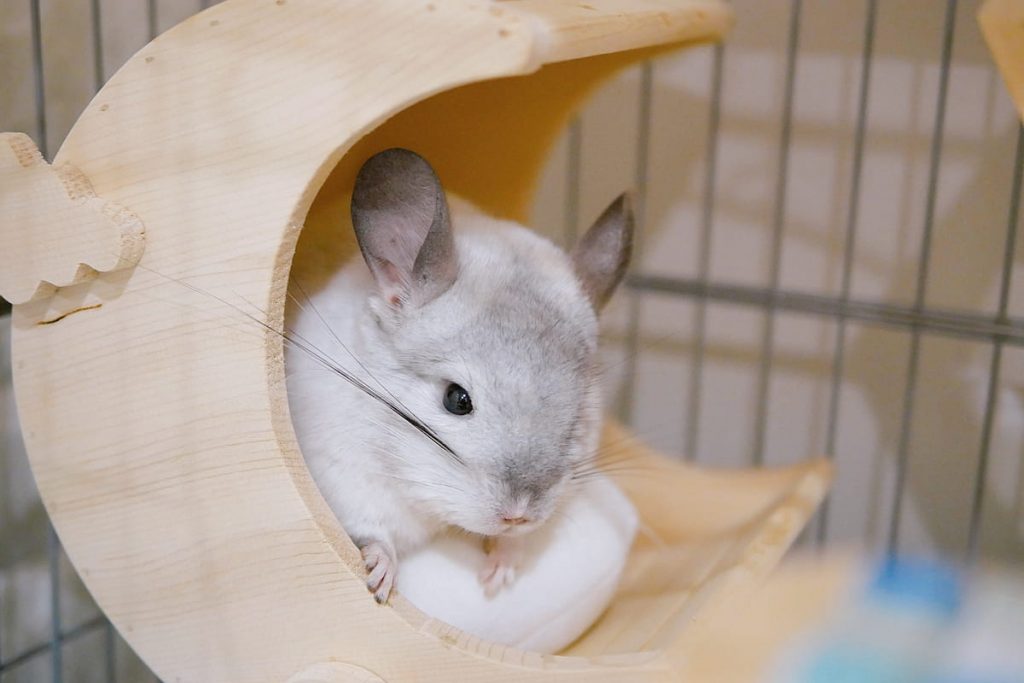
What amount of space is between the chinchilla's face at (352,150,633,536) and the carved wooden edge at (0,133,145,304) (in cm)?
24

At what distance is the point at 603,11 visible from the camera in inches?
46.1

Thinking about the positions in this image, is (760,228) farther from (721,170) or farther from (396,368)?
(396,368)

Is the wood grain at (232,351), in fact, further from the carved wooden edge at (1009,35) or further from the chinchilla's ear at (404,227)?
the carved wooden edge at (1009,35)

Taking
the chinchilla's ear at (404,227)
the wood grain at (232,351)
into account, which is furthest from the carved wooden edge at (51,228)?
the chinchilla's ear at (404,227)

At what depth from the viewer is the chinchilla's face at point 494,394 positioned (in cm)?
119

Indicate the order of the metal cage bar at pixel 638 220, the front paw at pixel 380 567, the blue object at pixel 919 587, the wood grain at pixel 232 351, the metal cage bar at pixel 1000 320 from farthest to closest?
1. the metal cage bar at pixel 638 220
2. the metal cage bar at pixel 1000 320
3. the front paw at pixel 380 567
4. the wood grain at pixel 232 351
5. the blue object at pixel 919 587

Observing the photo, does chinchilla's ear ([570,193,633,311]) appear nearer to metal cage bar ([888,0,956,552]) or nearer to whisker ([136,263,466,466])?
whisker ([136,263,466,466])

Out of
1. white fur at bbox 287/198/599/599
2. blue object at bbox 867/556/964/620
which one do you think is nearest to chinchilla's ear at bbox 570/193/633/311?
white fur at bbox 287/198/599/599

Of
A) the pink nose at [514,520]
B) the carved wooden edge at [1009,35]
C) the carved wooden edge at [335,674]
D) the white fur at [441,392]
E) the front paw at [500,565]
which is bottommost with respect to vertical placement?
the carved wooden edge at [335,674]

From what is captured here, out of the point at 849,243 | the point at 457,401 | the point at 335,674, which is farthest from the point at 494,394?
the point at 849,243

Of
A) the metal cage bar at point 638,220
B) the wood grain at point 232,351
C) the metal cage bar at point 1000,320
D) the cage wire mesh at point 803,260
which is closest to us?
the wood grain at point 232,351

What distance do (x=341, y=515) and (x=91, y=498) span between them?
0.27 m

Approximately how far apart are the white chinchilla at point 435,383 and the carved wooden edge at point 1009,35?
52 cm

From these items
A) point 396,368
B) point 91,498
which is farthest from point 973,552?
point 91,498
